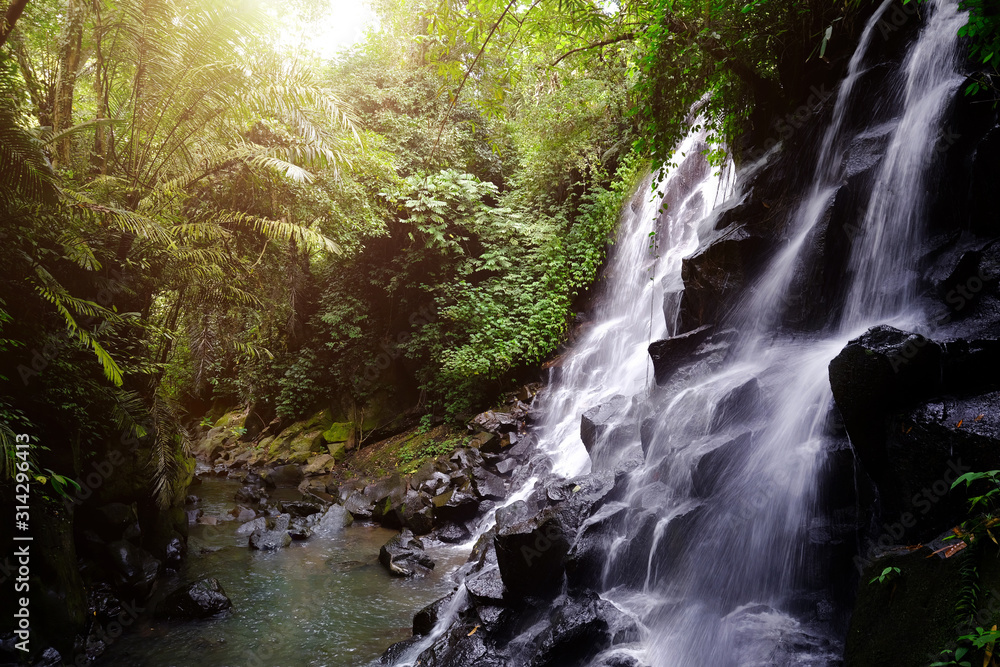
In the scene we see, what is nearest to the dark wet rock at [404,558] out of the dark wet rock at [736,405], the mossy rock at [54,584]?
the mossy rock at [54,584]

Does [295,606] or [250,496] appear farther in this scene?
[250,496]

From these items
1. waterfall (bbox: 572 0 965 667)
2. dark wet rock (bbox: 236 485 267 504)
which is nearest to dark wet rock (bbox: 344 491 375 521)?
dark wet rock (bbox: 236 485 267 504)

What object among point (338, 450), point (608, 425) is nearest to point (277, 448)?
point (338, 450)

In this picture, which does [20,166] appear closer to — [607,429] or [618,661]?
[618,661]

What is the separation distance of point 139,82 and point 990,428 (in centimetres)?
1056

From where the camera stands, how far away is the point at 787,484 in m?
4.63

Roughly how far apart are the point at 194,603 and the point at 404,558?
9.55 feet

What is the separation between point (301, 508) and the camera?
1023 centimetres

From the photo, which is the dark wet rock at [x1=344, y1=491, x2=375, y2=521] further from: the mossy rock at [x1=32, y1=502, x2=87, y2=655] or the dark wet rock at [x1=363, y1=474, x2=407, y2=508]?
the mossy rock at [x1=32, y1=502, x2=87, y2=655]

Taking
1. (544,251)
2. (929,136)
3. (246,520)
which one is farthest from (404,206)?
(929,136)

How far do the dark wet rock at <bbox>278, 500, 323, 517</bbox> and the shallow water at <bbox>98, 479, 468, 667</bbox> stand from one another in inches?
45.4

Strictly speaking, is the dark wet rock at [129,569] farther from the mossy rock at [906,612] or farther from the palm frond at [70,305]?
the mossy rock at [906,612]

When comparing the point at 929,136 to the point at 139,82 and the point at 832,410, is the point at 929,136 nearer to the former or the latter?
the point at 832,410

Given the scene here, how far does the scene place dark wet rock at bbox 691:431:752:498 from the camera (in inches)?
200
